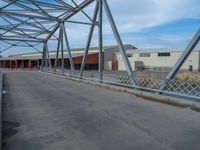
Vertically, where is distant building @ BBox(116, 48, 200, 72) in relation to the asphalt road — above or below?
above

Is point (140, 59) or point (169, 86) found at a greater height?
point (140, 59)

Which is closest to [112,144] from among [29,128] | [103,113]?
[29,128]

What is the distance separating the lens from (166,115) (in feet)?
27.6

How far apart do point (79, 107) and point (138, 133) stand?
410cm

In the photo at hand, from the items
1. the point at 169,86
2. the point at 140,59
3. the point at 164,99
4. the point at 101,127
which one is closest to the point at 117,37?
the point at 169,86

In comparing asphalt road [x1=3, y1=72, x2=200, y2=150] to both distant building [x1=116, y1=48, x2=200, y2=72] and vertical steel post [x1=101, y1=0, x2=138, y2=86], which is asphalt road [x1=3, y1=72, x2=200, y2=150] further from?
distant building [x1=116, y1=48, x2=200, y2=72]

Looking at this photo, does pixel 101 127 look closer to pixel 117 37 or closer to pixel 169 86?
pixel 169 86

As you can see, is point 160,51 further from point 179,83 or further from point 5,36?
point 179,83

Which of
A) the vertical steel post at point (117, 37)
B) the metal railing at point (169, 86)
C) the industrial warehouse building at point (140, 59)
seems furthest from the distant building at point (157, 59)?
the metal railing at point (169, 86)

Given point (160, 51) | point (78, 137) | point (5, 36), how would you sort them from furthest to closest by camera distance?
point (160, 51) < point (5, 36) < point (78, 137)

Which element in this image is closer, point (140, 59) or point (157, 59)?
point (157, 59)

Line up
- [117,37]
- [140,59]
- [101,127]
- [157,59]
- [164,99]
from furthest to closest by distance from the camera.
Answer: [140,59]
[157,59]
[117,37]
[164,99]
[101,127]

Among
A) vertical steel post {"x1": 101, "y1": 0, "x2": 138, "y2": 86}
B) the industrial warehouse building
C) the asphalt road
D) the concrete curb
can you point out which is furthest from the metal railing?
the industrial warehouse building

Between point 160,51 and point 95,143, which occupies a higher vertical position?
point 160,51
